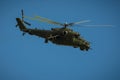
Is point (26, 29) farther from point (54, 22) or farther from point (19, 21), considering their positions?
point (54, 22)

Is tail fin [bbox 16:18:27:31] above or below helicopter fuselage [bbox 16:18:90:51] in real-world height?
above

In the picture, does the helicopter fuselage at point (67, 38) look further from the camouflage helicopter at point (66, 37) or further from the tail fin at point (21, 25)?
the tail fin at point (21, 25)

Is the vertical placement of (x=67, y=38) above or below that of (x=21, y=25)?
below

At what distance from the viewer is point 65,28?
4341 centimetres

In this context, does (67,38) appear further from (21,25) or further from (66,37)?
(21,25)

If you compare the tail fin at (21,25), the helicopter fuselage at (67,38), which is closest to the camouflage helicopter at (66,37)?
the helicopter fuselage at (67,38)

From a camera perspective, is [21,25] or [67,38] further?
[21,25]

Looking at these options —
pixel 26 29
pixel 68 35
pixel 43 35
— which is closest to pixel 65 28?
pixel 68 35

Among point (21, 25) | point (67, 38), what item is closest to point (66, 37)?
point (67, 38)

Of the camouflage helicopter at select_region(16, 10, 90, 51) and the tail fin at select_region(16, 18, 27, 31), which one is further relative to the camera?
the tail fin at select_region(16, 18, 27, 31)

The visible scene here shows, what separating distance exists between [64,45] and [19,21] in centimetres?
1200

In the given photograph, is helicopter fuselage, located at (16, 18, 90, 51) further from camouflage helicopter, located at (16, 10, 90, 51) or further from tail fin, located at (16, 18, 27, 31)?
tail fin, located at (16, 18, 27, 31)

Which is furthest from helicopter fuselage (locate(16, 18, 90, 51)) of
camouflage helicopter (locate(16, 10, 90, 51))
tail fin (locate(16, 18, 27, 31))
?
tail fin (locate(16, 18, 27, 31))

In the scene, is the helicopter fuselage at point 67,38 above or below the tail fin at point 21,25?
below
